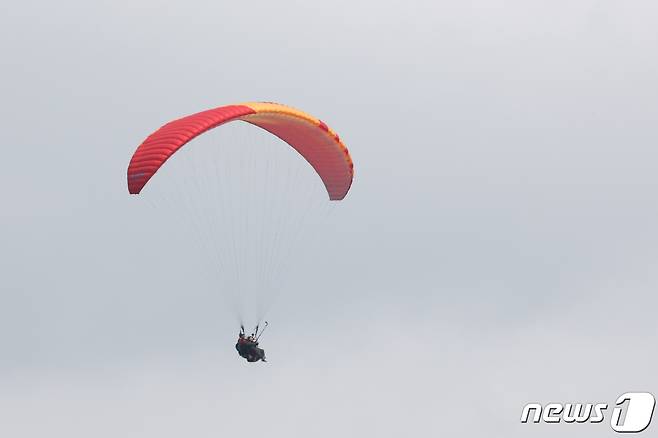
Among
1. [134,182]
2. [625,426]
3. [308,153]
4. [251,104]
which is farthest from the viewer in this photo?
[625,426]

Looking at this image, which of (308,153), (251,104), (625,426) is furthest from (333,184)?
(625,426)

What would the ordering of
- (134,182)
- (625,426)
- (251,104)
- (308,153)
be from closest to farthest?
(134,182), (251,104), (308,153), (625,426)

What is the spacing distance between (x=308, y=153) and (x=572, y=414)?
1599cm

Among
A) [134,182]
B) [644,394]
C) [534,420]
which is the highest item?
[644,394]

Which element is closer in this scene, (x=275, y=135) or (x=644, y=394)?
(x=275, y=135)

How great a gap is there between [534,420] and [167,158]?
2199 cm

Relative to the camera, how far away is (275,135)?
71.9 meters

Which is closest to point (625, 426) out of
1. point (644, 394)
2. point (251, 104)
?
point (644, 394)

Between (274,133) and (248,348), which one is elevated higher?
(274,133)

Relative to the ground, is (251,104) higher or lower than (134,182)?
higher

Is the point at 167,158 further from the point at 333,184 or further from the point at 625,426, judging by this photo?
the point at 625,426

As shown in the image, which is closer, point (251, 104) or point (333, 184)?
point (251, 104)

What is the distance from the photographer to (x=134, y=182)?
62.0m

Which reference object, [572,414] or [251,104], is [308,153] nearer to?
[251,104]
